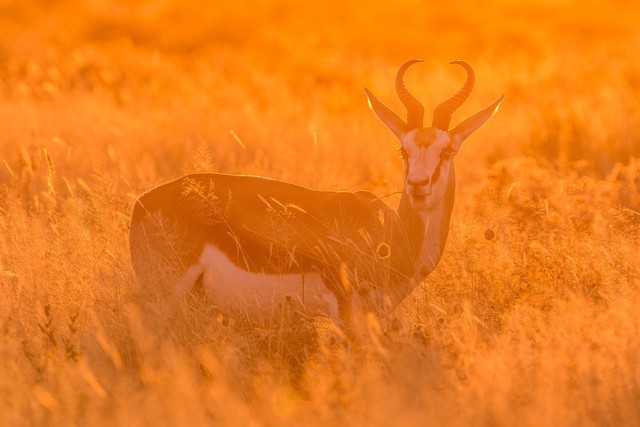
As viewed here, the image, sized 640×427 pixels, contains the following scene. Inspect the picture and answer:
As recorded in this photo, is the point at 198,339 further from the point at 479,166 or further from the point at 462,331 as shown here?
the point at 479,166

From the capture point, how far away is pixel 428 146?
633 cm

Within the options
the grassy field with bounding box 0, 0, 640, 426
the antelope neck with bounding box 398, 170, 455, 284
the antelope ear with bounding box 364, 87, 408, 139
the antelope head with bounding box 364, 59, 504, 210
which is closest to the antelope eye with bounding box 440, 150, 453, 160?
the antelope head with bounding box 364, 59, 504, 210

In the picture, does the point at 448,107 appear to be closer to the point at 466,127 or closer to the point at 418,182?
the point at 466,127

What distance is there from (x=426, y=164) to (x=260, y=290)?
3.92ft

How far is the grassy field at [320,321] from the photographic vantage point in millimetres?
5227

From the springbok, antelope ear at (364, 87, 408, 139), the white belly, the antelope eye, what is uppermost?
antelope ear at (364, 87, 408, 139)

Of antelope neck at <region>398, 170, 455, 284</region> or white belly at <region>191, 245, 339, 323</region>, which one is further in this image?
antelope neck at <region>398, 170, 455, 284</region>

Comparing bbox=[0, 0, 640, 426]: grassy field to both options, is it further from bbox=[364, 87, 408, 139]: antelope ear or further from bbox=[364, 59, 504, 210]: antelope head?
bbox=[364, 87, 408, 139]: antelope ear

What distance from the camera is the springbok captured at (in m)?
6.42

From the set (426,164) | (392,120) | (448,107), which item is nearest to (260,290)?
(426,164)

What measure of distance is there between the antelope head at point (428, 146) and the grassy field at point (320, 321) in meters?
0.69

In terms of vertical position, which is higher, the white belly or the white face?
the white face

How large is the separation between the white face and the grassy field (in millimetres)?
649

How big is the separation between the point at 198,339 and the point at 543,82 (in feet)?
37.7
